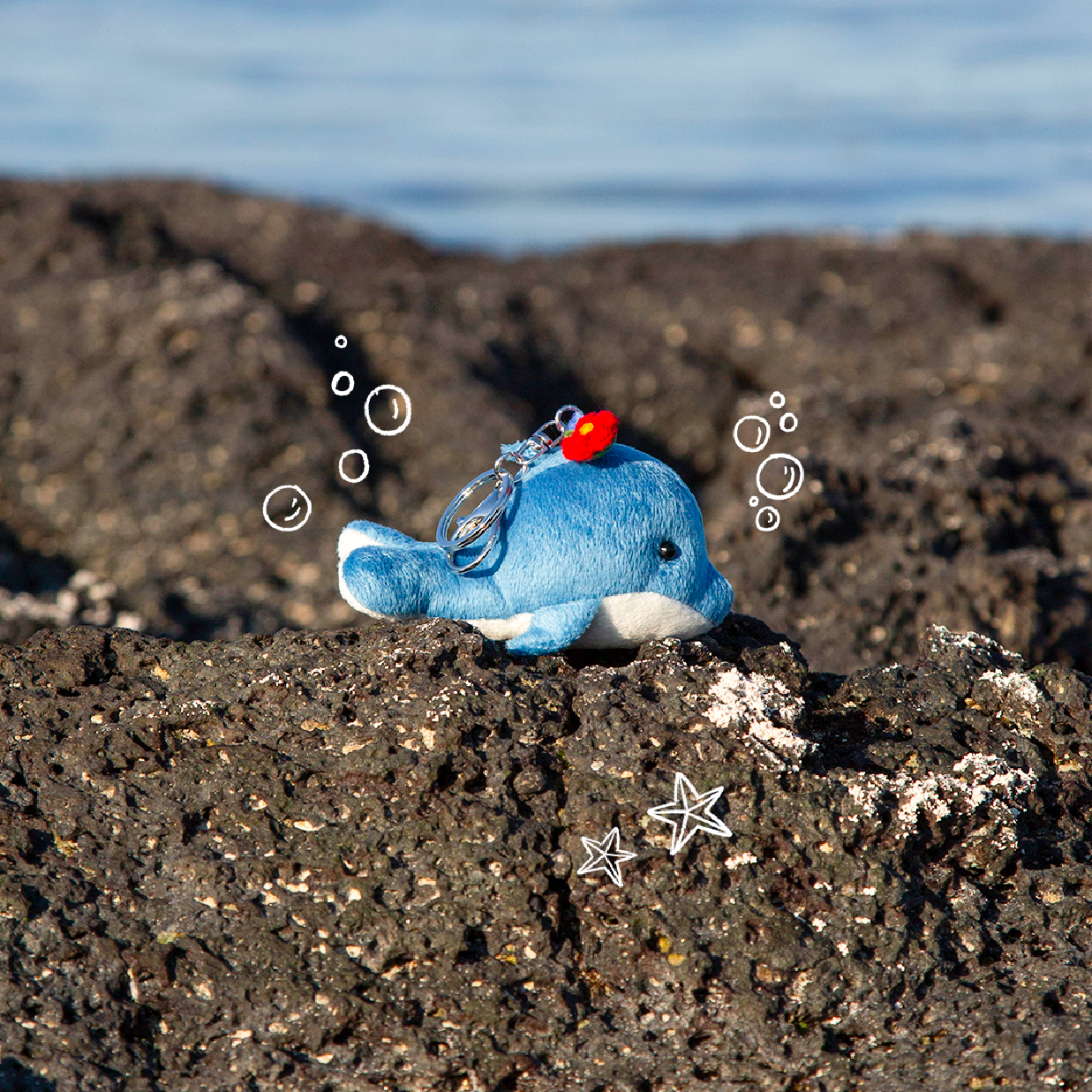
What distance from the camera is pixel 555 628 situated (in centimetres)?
261

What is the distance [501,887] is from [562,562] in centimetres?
63

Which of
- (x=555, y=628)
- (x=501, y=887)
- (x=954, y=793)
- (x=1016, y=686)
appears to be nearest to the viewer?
(x=501, y=887)

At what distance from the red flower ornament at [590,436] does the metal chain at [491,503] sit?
42mm

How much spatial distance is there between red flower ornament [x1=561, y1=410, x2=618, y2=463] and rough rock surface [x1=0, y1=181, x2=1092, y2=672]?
162 cm

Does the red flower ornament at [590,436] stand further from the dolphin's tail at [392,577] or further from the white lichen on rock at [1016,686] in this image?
the white lichen on rock at [1016,686]

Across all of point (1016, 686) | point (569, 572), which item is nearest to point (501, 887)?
point (569, 572)

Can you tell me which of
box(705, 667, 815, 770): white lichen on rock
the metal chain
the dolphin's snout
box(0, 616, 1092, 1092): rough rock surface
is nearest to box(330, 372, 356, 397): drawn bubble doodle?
the metal chain

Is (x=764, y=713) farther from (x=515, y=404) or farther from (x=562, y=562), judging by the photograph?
(x=515, y=404)

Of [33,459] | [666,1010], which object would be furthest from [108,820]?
[33,459]

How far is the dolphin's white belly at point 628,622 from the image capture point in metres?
2.66

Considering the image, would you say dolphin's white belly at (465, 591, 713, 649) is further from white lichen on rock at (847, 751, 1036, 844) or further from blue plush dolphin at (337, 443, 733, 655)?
white lichen on rock at (847, 751, 1036, 844)

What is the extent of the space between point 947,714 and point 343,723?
1135 millimetres

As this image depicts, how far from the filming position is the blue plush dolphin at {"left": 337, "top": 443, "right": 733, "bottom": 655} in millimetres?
2631

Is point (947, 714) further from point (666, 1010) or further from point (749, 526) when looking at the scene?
point (749, 526)
